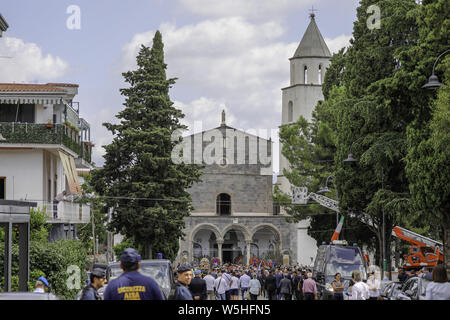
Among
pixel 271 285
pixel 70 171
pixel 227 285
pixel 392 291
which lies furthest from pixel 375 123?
pixel 392 291

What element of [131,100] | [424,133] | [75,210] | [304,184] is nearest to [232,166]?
[304,184]

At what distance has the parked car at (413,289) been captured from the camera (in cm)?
1570

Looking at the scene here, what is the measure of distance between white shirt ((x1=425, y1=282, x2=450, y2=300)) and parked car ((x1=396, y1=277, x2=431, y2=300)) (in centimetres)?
448

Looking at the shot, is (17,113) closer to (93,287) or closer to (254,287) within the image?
(254,287)

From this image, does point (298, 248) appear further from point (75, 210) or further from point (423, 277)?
point (423, 277)

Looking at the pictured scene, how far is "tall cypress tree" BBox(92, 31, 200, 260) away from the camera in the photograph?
40000 mm

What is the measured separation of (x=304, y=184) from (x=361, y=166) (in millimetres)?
15730

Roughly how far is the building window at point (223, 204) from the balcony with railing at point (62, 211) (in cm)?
3545

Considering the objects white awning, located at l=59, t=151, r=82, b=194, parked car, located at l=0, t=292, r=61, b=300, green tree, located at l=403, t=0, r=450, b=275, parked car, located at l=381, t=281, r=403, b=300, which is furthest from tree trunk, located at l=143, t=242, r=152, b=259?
parked car, located at l=0, t=292, r=61, b=300

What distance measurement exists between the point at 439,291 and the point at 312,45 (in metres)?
64.3

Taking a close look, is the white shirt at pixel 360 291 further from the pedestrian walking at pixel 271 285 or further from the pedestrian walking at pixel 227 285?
the pedestrian walking at pixel 271 285

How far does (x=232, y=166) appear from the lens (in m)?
73.9

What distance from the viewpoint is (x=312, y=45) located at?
241ft

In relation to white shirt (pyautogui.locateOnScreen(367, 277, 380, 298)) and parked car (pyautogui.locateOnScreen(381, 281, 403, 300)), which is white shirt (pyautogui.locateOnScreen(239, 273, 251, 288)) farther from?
white shirt (pyautogui.locateOnScreen(367, 277, 380, 298))
